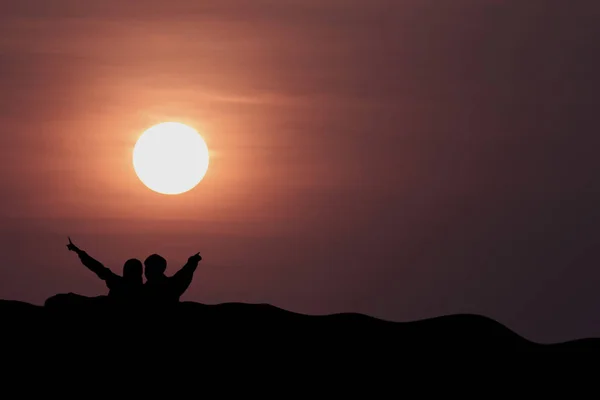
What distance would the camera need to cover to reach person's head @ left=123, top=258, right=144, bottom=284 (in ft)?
99.3

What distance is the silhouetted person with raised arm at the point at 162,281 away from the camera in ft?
100.0

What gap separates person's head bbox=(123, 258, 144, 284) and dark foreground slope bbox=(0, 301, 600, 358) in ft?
2.04

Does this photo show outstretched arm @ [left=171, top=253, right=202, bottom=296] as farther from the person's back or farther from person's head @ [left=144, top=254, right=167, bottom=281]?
the person's back

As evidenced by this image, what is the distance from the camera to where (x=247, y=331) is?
32344mm

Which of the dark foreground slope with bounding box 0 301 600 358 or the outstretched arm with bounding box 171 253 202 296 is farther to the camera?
the dark foreground slope with bounding box 0 301 600 358

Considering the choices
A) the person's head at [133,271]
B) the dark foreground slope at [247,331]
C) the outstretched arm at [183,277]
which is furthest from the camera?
the dark foreground slope at [247,331]

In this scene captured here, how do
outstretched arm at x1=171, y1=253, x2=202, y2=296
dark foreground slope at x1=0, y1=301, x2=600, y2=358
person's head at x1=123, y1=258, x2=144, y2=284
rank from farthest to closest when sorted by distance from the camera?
dark foreground slope at x1=0, y1=301, x2=600, y2=358 < outstretched arm at x1=171, y1=253, x2=202, y2=296 < person's head at x1=123, y1=258, x2=144, y2=284

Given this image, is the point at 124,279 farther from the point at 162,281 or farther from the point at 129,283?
the point at 162,281

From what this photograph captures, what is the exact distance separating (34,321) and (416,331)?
807 cm

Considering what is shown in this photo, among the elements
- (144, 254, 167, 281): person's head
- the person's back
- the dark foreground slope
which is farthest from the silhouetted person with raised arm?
the dark foreground slope

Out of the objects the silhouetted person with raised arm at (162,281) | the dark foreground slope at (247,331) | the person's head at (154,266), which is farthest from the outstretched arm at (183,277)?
the dark foreground slope at (247,331)

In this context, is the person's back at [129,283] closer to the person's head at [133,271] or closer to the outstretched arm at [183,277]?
the person's head at [133,271]

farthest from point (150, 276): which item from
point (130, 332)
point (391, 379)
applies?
point (391, 379)

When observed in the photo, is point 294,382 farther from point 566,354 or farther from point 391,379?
point 566,354
